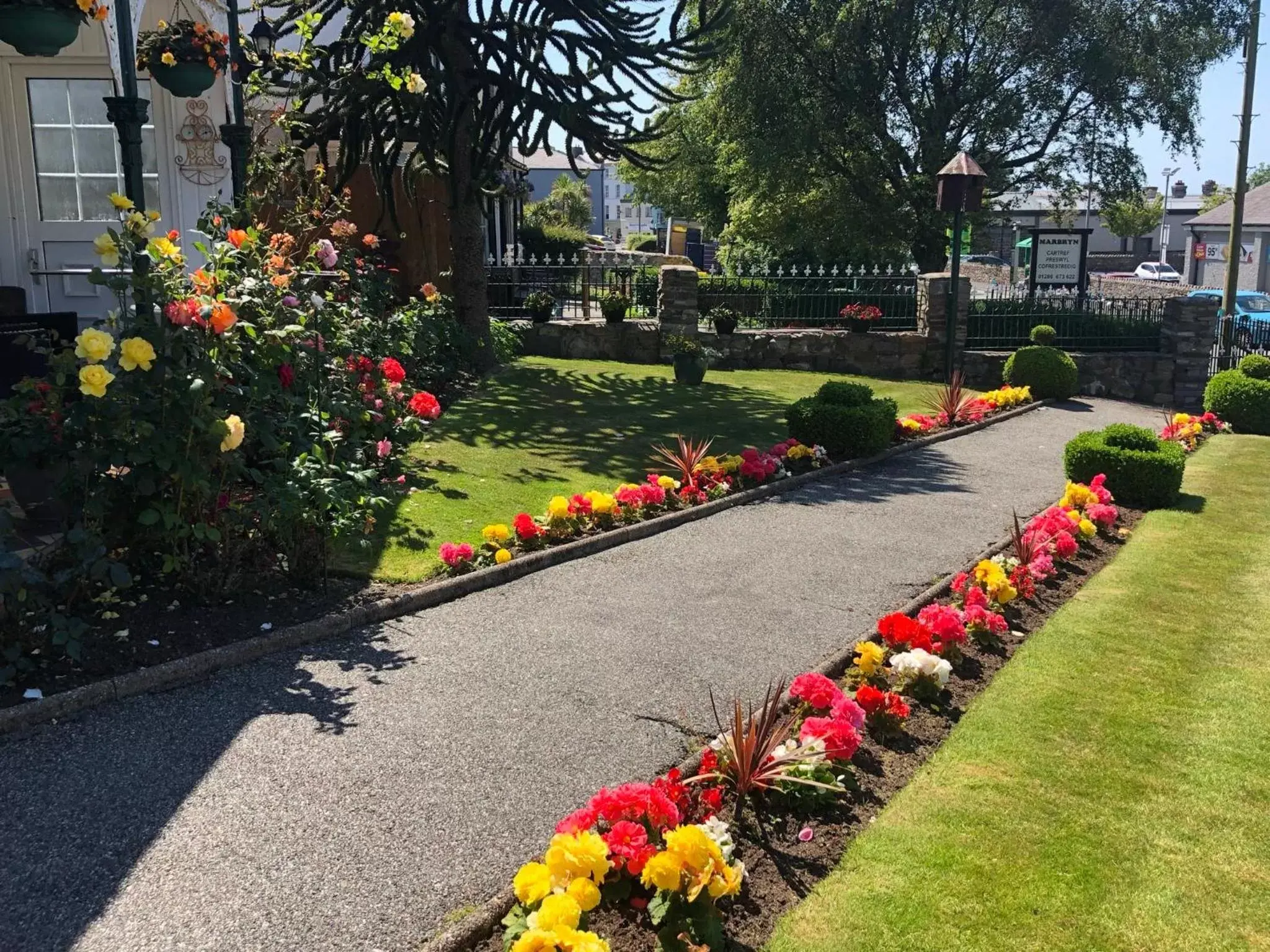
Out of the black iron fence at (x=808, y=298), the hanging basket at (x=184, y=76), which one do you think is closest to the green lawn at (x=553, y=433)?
the black iron fence at (x=808, y=298)

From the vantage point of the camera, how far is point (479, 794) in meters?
3.91

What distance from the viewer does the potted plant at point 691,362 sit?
14.5 m

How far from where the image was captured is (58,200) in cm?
987

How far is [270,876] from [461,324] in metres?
10.9

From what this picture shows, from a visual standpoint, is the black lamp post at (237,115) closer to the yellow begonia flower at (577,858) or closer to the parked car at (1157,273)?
the yellow begonia flower at (577,858)

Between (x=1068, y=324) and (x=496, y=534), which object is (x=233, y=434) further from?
(x=1068, y=324)

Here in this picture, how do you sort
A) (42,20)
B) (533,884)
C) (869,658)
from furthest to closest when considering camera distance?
(42,20)
(869,658)
(533,884)

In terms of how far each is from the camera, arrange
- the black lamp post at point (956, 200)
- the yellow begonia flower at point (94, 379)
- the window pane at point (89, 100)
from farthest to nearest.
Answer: the black lamp post at point (956, 200)
the window pane at point (89, 100)
the yellow begonia flower at point (94, 379)

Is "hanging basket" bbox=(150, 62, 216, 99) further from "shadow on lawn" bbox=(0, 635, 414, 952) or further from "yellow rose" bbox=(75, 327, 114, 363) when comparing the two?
"shadow on lawn" bbox=(0, 635, 414, 952)

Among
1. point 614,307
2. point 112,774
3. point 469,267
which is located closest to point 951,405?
point 614,307

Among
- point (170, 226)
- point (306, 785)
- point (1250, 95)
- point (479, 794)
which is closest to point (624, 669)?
point (479, 794)

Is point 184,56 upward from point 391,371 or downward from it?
upward

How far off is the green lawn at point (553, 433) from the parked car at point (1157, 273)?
41.4 meters

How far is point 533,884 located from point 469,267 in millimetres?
11464
